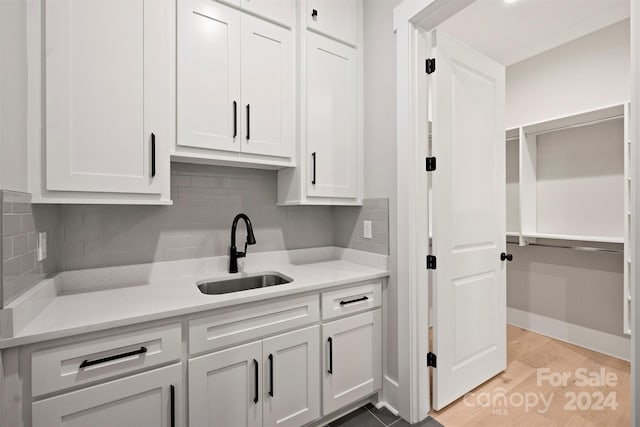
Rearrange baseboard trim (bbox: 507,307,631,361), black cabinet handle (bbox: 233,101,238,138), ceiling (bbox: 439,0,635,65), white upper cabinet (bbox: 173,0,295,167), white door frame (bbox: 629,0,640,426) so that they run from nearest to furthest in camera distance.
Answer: white door frame (bbox: 629,0,640,426) → white upper cabinet (bbox: 173,0,295,167) → black cabinet handle (bbox: 233,101,238,138) → ceiling (bbox: 439,0,635,65) → baseboard trim (bbox: 507,307,631,361)

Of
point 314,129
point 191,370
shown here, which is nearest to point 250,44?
point 314,129

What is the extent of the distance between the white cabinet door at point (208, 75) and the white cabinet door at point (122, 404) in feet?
3.51

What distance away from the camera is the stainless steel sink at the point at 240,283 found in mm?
1715

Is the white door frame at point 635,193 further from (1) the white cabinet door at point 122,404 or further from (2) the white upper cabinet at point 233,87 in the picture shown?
(1) the white cabinet door at point 122,404

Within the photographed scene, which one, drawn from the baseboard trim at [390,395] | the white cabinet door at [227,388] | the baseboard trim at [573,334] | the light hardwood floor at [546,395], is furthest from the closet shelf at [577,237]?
the white cabinet door at [227,388]

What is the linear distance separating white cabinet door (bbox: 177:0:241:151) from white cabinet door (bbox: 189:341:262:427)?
1.05m

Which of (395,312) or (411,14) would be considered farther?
(395,312)

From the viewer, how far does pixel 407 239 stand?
169 cm

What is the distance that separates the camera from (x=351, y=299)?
171cm

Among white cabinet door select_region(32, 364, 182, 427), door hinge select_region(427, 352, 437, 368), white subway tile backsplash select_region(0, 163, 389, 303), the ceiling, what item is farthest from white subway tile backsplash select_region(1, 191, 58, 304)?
the ceiling

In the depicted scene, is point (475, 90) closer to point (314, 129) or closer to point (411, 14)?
point (411, 14)

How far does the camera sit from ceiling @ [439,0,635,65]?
224cm

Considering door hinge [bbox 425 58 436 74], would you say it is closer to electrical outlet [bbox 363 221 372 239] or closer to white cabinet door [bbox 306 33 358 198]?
white cabinet door [bbox 306 33 358 198]

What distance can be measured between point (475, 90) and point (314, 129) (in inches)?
45.1
